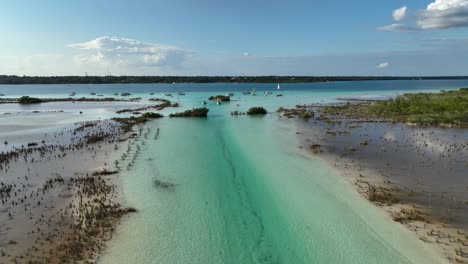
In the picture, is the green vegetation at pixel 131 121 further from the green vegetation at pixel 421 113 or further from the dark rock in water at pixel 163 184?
the green vegetation at pixel 421 113

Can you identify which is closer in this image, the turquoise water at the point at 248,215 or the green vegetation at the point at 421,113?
the turquoise water at the point at 248,215

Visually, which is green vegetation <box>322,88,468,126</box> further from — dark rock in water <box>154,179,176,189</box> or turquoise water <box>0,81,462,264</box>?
dark rock in water <box>154,179,176,189</box>

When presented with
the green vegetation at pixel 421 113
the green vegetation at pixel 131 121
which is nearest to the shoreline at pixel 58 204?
the green vegetation at pixel 131 121

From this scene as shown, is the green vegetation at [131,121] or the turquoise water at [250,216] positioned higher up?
the green vegetation at [131,121]

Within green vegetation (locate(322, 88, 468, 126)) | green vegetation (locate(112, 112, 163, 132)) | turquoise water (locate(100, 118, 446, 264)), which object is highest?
green vegetation (locate(322, 88, 468, 126))

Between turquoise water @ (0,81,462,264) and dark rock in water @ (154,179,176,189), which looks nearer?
turquoise water @ (0,81,462,264)

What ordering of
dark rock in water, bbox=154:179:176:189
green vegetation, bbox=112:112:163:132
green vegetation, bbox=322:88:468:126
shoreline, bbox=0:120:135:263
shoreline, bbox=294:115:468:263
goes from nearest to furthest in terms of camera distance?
shoreline, bbox=0:120:135:263 < shoreline, bbox=294:115:468:263 < dark rock in water, bbox=154:179:176:189 < green vegetation, bbox=322:88:468:126 < green vegetation, bbox=112:112:163:132

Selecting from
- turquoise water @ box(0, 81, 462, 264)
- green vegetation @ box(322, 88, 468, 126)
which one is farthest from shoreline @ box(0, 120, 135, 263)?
green vegetation @ box(322, 88, 468, 126)

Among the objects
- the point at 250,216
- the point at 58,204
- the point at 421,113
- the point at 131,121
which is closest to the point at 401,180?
the point at 250,216

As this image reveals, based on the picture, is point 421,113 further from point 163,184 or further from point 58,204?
point 58,204

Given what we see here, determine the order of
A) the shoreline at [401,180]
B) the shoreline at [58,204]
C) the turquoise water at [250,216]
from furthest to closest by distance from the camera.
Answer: the shoreline at [401,180]
the turquoise water at [250,216]
the shoreline at [58,204]
